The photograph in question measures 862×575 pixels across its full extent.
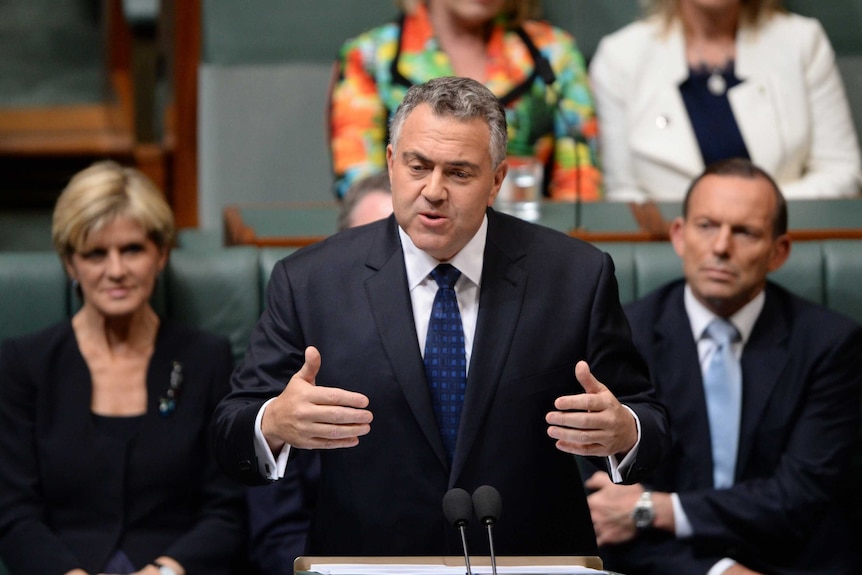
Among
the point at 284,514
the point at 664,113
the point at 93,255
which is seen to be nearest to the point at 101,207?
the point at 93,255

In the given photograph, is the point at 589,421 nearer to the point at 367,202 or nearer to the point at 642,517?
the point at 642,517

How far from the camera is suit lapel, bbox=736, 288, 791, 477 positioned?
1947mm

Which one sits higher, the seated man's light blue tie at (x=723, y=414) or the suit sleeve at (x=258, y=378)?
the suit sleeve at (x=258, y=378)

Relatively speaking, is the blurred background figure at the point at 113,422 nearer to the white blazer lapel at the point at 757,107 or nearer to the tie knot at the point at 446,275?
the tie knot at the point at 446,275

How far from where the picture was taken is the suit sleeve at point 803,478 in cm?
191

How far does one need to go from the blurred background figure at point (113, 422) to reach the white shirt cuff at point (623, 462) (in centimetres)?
69

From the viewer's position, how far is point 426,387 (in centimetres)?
140

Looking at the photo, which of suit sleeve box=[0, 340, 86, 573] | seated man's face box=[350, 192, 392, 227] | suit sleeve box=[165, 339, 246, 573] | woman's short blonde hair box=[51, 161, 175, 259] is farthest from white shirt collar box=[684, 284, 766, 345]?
suit sleeve box=[0, 340, 86, 573]

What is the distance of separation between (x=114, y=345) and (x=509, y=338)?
0.77 metres

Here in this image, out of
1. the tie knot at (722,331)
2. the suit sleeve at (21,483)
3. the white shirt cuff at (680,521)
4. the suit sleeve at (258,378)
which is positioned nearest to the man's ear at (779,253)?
the tie knot at (722,331)

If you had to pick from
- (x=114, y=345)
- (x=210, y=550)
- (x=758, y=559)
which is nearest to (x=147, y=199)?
(x=114, y=345)

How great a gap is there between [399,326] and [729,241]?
726 millimetres

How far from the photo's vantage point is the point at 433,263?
4.80 ft

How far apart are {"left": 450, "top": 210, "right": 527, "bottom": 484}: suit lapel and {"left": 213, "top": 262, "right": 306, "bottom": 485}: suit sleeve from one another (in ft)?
0.61
